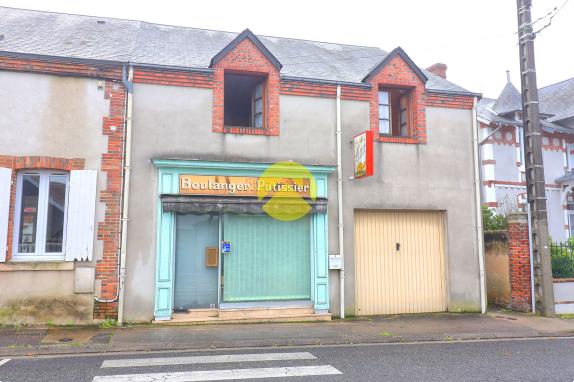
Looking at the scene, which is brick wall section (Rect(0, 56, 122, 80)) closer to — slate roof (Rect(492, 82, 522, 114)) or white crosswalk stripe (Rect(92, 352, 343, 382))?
white crosswalk stripe (Rect(92, 352, 343, 382))

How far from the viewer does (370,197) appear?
10555 mm

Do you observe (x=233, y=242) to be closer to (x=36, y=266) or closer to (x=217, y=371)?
(x=36, y=266)

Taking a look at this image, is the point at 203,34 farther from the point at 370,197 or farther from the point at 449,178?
the point at 449,178

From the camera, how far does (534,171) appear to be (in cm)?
1074

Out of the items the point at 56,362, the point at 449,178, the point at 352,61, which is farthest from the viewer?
the point at 352,61

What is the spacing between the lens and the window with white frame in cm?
883

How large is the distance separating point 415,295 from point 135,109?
7655 millimetres

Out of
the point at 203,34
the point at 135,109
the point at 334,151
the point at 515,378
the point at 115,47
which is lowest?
the point at 515,378

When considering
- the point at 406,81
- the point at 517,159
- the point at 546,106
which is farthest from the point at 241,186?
the point at 546,106

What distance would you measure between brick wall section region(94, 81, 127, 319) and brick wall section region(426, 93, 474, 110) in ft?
23.9

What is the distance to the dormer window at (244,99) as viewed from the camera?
10586mm

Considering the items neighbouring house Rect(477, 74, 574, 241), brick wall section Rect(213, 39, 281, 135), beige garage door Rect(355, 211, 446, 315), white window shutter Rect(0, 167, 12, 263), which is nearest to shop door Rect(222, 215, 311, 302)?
beige garage door Rect(355, 211, 446, 315)

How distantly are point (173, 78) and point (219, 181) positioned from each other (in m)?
2.43

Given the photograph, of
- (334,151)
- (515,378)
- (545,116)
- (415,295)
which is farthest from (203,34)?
(545,116)
